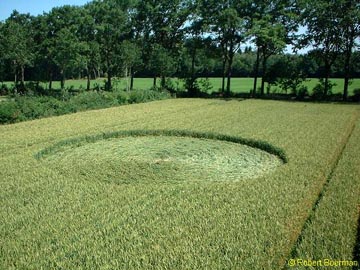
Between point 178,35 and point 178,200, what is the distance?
108 feet

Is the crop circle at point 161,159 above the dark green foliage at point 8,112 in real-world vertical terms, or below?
below

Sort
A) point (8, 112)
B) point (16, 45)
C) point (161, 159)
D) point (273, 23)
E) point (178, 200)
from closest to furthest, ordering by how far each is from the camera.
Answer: point (178, 200) → point (161, 159) → point (8, 112) → point (273, 23) → point (16, 45)

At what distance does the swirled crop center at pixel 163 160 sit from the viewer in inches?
352

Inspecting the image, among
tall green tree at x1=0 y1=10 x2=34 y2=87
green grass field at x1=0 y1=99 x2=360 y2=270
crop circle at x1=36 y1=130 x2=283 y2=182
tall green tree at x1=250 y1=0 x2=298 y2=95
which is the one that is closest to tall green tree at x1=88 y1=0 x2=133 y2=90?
tall green tree at x1=0 y1=10 x2=34 y2=87

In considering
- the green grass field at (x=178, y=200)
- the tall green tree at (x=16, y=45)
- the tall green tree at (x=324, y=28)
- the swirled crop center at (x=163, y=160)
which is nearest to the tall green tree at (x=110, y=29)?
the tall green tree at (x=16, y=45)

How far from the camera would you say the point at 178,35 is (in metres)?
37.6

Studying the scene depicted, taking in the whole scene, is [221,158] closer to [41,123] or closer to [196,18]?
[41,123]

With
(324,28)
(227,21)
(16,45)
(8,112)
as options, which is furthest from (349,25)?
(16,45)

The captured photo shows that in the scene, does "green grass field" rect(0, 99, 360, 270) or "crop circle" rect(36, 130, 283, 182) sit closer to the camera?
"green grass field" rect(0, 99, 360, 270)

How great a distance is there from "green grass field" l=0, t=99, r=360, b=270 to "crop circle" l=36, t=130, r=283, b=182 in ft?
0.11

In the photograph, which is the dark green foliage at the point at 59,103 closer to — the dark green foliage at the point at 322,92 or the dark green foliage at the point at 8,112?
the dark green foliage at the point at 8,112

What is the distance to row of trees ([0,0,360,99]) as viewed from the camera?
29906 millimetres

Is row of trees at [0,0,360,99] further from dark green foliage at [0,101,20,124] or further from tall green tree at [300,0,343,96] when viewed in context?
dark green foliage at [0,101,20,124]

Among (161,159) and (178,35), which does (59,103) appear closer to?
(161,159)
